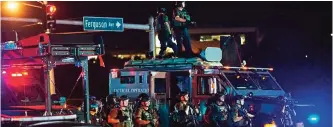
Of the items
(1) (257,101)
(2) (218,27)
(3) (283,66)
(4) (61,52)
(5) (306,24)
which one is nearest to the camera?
(4) (61,52)

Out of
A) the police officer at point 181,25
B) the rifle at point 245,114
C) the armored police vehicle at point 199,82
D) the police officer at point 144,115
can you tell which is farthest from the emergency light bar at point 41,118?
the police officer at point 181,25

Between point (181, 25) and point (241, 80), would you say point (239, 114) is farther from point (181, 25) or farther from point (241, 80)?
point (181, 25)

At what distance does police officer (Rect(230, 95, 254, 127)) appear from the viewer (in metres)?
11.6

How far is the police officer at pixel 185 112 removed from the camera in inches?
458

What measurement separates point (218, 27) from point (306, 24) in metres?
6.41

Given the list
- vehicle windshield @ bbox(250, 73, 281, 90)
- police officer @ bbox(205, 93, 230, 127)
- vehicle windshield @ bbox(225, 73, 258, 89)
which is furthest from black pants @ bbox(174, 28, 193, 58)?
police officer @ bbox(205, 93, 230, 127)

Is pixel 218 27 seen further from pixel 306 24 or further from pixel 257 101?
pixel 257 101

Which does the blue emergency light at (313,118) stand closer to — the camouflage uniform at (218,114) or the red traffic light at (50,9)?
the camouflage uniform at (218,114)

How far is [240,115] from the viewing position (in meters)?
11.6

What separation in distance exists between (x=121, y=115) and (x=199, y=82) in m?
1.93

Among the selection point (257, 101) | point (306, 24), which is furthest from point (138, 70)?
point (306, 24)

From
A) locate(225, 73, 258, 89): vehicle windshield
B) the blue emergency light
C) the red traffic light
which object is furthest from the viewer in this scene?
the red traffic light

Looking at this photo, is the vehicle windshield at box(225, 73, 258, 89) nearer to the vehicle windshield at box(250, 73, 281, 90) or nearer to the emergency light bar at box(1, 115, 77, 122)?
the vehicle windshield at box(250, 73, 281, 90)

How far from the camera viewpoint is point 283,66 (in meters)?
30.2
